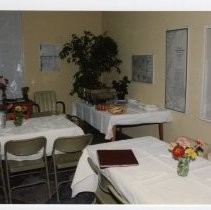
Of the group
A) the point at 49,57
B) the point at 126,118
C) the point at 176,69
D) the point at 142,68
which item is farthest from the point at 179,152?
the point at 49,57

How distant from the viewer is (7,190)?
3600 mm

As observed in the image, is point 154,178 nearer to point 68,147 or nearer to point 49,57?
point 68,147

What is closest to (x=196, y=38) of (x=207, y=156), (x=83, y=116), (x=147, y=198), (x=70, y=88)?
(x=207, y=156)

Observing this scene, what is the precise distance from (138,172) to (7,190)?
6.07 ft

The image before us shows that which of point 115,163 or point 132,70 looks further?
point 132,70

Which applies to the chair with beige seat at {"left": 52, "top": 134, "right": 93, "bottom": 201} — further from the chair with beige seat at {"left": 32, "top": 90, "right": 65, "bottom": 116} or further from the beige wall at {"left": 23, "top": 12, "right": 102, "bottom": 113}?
the beige wall at {"left": 23, "top": 12, "right": 102, "bottom": 113}

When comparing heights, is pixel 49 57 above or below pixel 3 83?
above

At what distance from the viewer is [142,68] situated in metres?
5.38

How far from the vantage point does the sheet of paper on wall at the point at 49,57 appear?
653 centimetres

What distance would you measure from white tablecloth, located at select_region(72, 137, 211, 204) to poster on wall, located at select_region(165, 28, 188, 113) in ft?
5.53

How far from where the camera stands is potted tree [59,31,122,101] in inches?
235

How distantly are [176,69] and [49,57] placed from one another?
2.93 metres
